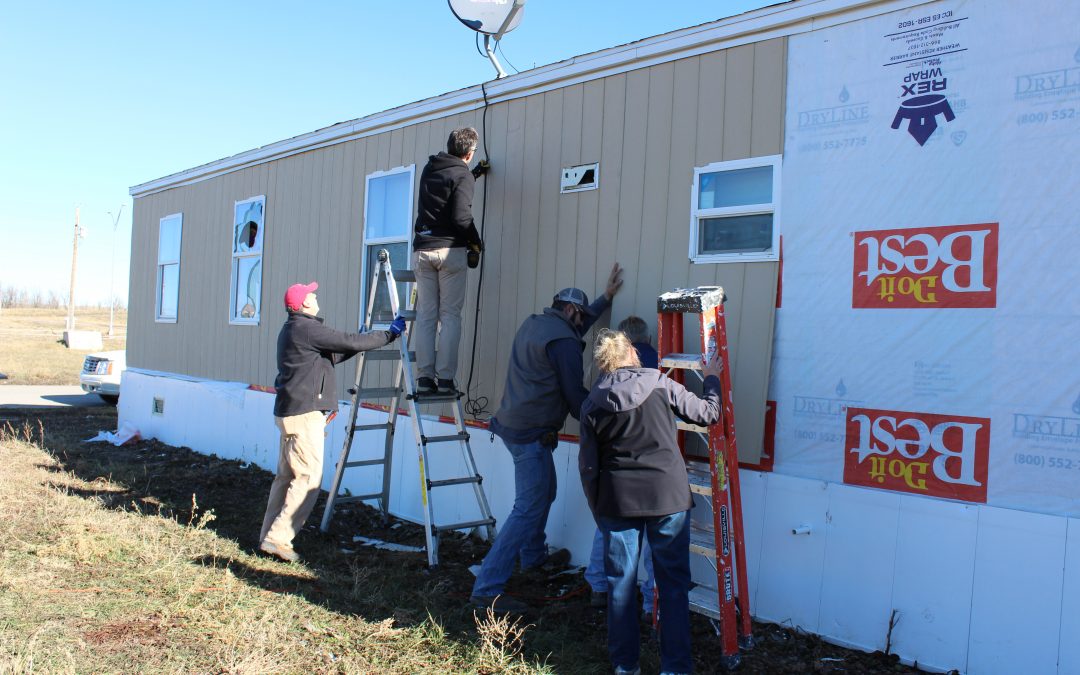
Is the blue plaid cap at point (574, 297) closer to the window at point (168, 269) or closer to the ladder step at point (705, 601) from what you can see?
the ladder step at point (705, 601)

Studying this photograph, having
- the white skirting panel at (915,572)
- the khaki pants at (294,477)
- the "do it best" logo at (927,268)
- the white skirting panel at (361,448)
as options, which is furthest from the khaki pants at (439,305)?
the "do it best" logo at (927,268)

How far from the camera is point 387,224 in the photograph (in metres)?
7.27

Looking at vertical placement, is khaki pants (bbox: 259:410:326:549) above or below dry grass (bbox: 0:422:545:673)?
above

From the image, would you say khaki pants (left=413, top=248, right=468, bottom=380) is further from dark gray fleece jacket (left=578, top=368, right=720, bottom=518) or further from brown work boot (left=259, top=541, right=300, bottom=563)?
dark gray fleece jacket (left=578, top=368, right=720, bottom=518)

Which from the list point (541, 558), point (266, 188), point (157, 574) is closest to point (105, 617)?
point (157, 574)

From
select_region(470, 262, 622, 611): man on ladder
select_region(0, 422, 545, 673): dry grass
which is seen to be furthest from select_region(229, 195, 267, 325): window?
select_region(470, 262, 622, 611): man on ladder

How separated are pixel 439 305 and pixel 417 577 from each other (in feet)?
6.41

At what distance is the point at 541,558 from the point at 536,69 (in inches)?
139

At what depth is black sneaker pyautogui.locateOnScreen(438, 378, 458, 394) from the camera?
18.9ft

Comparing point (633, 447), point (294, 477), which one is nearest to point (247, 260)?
point (294, 477)

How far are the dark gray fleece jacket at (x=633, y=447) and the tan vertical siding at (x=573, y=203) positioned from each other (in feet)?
3.42

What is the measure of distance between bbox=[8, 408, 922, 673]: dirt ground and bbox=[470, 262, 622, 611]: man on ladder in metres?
0.29

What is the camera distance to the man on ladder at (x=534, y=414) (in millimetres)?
4598

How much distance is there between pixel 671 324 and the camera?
14.2 feet
